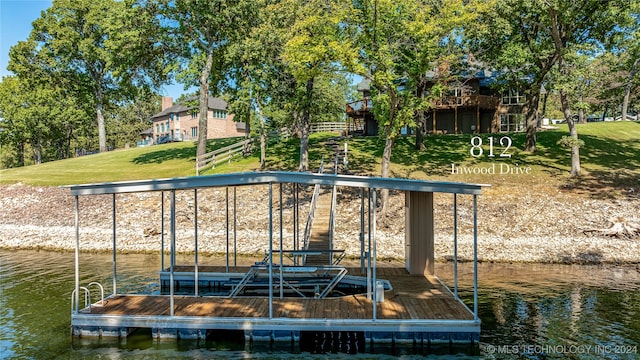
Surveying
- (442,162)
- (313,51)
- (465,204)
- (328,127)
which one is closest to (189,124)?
(328,127)

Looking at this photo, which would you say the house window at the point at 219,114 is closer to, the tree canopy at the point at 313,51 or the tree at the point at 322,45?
the tree canopy at the point at 313,51

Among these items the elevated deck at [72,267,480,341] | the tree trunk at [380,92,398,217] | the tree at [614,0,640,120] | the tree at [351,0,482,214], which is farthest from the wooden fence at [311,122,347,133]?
the elevated deck at [72,267,480,341]

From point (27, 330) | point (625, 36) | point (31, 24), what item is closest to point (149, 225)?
point (27, 330)

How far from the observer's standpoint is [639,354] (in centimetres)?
1109

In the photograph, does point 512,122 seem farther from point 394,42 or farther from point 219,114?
point 219,114

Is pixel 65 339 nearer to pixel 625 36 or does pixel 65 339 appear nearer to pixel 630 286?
pixel 630 286

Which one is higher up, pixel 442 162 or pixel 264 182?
pixel 442 162

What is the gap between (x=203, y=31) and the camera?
37094 mm

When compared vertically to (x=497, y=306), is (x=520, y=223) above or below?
above

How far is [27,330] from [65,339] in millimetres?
1525

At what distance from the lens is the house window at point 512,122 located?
49656 millimetres

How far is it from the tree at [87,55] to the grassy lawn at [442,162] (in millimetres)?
8147

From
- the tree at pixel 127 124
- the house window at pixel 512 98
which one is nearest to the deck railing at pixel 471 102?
the house window at pixel 512 98

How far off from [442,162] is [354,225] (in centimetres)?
1364
